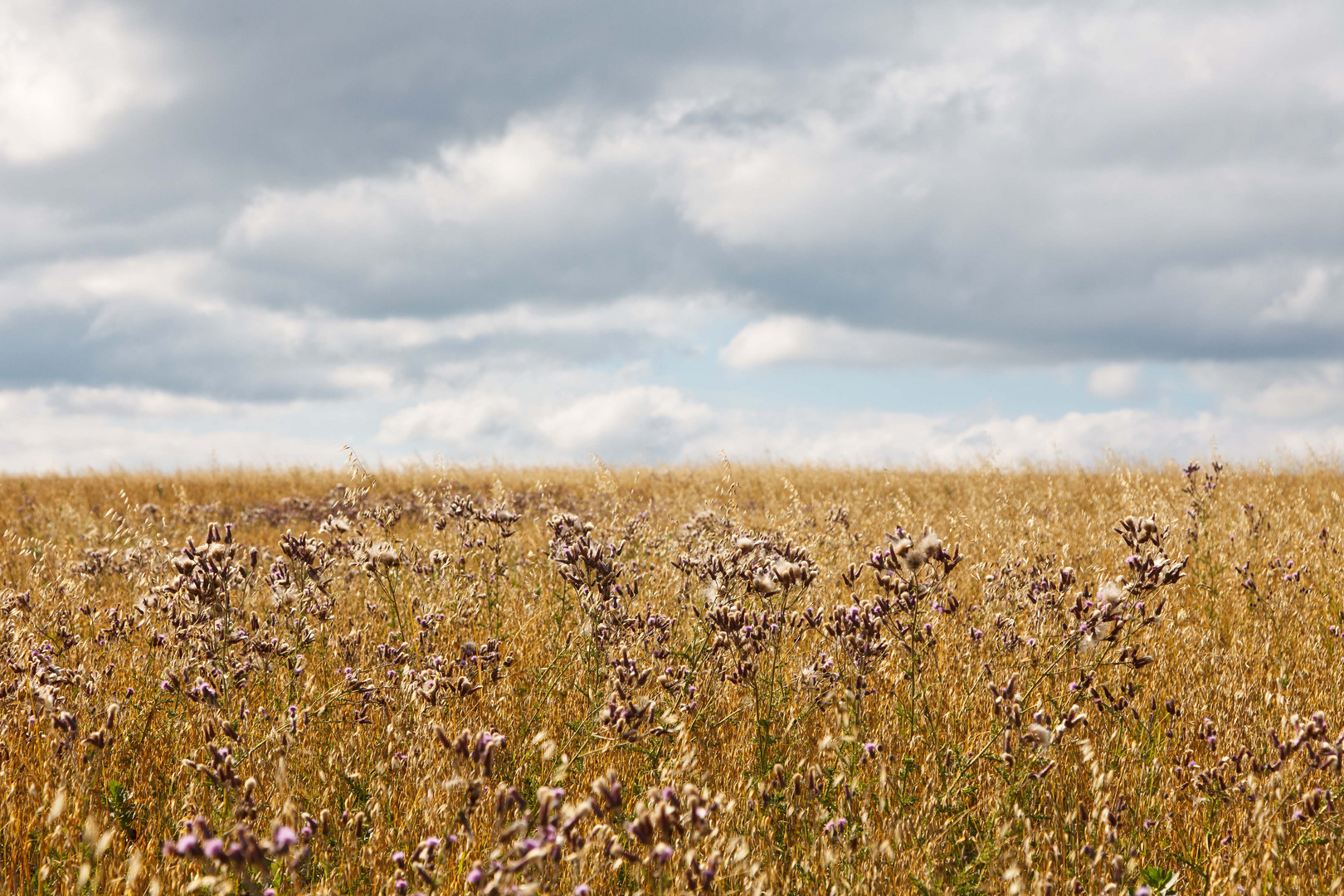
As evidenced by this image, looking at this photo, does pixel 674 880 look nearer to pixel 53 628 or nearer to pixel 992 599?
pixel 992 599

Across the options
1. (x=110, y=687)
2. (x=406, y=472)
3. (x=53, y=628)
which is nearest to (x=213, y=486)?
(x=406, y=472)

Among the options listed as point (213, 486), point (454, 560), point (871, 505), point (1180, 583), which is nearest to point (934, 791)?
point (454, 560)

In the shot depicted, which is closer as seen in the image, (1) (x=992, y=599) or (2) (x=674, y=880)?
(2) (x=674, y=880)

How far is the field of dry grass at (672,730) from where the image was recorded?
97.9 inches

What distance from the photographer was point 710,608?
3.55 meters

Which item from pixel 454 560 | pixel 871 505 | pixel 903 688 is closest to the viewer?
pixel 903 688

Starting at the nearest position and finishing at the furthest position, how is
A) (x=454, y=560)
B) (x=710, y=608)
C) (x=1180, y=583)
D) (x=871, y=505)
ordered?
1. (x=710, y=608)
2. (x=454, y=560)
3. (x=1180, y=583)
4. (x=871, y=505)

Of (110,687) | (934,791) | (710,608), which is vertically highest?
(710,608)

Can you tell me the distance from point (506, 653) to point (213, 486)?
1694cm

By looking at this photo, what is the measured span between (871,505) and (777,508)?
1557 mm

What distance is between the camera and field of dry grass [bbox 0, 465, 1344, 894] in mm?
2486

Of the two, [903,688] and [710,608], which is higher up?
[710,608]

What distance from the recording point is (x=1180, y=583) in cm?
644

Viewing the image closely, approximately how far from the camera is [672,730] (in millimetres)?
3062
